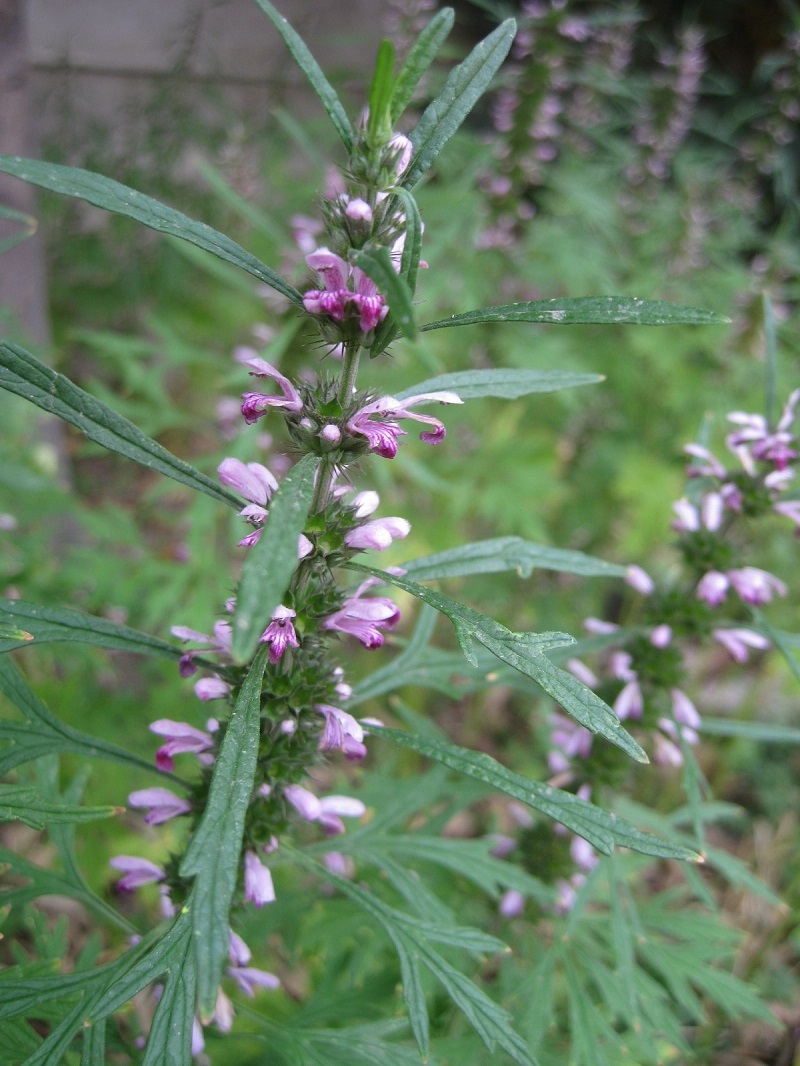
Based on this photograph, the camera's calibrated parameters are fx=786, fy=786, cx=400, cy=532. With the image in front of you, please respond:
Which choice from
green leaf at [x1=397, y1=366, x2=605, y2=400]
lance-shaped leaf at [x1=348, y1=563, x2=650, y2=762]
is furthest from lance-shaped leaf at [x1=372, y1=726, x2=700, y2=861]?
green leaf at [x1=397, y1=366, x2=605, y2=400]

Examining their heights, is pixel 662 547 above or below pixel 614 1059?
above

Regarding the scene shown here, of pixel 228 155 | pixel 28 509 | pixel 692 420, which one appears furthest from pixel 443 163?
pixel 28 509

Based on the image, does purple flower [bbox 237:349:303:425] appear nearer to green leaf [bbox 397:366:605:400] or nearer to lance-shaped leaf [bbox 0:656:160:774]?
green leaf [bbox 397:366:605:400]

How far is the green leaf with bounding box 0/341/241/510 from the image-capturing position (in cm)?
95

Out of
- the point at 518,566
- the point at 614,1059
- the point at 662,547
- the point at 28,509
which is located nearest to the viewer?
the point at 518,566

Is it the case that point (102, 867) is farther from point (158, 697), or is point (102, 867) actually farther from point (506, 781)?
point (506, 781)

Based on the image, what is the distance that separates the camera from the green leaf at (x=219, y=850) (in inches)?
33.2

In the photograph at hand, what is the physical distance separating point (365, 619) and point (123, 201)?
26.5 inches

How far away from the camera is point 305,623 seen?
1.24 metres

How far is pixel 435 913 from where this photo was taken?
1504mm

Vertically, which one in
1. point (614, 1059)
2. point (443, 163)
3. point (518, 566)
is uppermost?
point (443, 163)

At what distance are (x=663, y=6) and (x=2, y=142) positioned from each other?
4948 mm

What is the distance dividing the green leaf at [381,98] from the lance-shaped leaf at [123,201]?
0.71ft

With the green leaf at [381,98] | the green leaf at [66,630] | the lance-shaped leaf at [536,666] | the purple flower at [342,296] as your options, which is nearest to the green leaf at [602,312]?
the purple flower at [342,296]
